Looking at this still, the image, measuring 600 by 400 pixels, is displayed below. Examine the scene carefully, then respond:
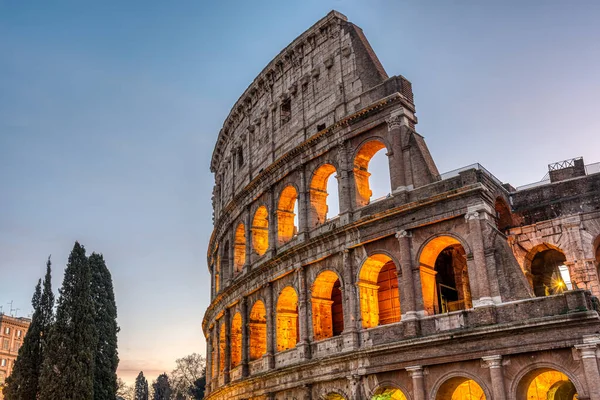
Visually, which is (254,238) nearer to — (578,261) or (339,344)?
(339,344)

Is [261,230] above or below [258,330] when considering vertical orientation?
above

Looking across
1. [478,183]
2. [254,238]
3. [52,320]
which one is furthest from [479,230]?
[52,320]

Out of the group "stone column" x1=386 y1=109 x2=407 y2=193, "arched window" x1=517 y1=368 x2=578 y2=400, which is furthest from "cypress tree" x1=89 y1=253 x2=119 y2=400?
"arched window" x1=517 y1=368 x2=578 y2=400

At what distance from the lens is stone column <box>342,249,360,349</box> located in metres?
19.4

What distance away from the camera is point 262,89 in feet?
91.6

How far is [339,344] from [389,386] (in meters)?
2.33

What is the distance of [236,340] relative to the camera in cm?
2706

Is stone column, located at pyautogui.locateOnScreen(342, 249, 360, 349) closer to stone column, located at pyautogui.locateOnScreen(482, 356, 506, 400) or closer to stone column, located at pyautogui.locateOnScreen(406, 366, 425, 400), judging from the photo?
stone column, located at pyautogui.locateOnScreen(406, 366, 425, 400)

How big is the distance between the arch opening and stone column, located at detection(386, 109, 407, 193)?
5.20 m

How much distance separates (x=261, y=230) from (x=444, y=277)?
27.0 ft

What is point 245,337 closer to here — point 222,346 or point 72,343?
point 222,346

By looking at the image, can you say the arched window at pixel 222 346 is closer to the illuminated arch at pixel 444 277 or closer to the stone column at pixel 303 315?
the stone column at pixel 303 315

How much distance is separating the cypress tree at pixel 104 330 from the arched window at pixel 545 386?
20.8 metres

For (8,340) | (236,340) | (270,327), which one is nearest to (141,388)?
(8,340)
